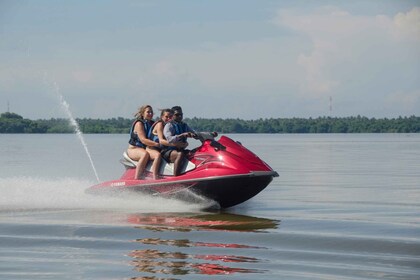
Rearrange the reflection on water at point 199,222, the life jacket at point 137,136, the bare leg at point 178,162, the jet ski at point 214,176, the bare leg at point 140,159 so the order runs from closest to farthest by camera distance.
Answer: the reflection on water at point 199,222
the jet ski at point 214,176
the bare leg at point 178,162
the bare leg at point 140,159
the life jacket at point 137,136

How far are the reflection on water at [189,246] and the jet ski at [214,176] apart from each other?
433 mm

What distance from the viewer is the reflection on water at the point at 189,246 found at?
8.16 m

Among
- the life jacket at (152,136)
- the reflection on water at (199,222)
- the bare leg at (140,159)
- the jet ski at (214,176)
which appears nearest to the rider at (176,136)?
the jet ski at (214,176)

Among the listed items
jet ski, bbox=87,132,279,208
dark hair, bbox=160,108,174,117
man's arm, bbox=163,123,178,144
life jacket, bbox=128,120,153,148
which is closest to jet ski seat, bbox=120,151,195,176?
jet ski, bbox=87,132,279,208

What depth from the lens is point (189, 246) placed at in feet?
31.4

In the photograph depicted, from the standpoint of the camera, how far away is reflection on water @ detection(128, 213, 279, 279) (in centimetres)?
816

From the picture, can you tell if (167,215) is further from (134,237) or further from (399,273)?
(399,273)

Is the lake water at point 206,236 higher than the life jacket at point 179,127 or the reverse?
the reverse

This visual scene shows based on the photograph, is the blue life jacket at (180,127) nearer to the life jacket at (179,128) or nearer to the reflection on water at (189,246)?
the life jacket at (179,128)

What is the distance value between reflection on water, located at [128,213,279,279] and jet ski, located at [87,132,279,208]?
0.43 meters

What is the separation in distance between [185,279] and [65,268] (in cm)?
131

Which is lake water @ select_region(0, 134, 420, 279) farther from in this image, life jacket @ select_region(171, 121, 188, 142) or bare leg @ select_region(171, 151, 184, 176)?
life jacket @ select_region(171, 121, 188, 142)

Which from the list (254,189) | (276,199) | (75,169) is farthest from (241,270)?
(75,169)

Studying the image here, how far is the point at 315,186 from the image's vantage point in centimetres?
1923
